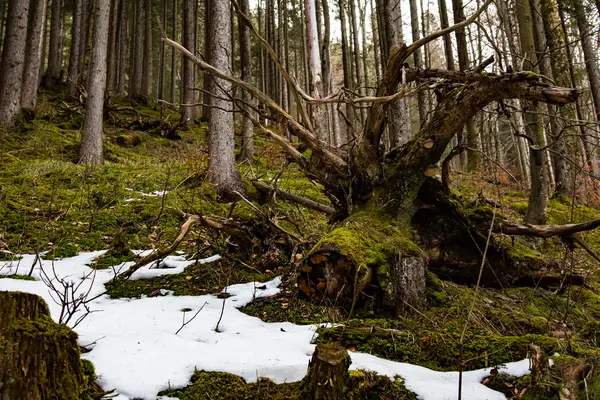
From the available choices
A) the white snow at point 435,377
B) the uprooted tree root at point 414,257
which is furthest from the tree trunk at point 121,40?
the white snow at point 435,377

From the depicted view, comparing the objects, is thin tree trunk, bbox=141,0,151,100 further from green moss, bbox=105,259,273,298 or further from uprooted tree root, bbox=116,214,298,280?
green moss, bbox=105,259,273,298

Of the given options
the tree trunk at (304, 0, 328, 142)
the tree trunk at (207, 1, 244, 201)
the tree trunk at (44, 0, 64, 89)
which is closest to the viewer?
the tree trunk at (304, 0, 328, 142)

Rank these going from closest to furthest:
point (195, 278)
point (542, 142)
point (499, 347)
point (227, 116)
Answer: point (499, 347), point (195, 278), point (542, 142), point (227, 116)

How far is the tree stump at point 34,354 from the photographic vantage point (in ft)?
4.44

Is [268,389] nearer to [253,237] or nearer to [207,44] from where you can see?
[253,237]

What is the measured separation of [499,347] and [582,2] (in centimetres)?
1344

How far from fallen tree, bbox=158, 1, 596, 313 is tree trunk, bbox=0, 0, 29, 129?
8811 millimetres

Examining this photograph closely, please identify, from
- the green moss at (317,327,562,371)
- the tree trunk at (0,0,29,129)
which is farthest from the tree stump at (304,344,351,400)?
the tree trunk at (0,0,29,129)

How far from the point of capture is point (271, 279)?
3875 mm

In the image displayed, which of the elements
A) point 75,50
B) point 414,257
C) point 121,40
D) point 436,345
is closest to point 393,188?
point 414,257

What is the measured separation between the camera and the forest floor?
78.2 inches

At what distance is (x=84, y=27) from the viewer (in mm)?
16562

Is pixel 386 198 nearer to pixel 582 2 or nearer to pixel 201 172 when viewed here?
pixel 201 172

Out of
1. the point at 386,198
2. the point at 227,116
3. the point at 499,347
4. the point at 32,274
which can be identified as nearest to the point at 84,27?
the point at 227,116
